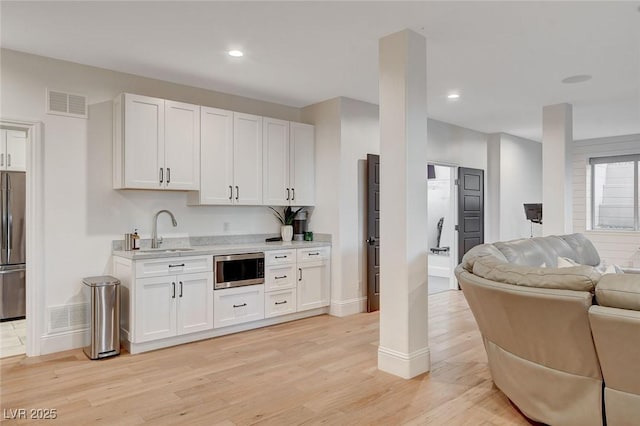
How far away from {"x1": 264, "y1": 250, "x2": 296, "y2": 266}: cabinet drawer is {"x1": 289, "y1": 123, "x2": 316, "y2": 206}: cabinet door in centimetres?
70

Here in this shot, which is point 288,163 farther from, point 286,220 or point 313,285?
point 313,285

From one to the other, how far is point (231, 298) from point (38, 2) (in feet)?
9.58

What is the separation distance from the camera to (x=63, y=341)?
3826mm

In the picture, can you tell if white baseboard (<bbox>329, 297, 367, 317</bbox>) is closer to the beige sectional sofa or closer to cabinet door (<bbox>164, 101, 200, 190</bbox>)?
cabinet door (<bbox>164, 101, 200, 190</bbox>)

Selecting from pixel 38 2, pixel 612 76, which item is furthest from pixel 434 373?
pixel 38 2

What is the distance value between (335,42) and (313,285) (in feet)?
9.17

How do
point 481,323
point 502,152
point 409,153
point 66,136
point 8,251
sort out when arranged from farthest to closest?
1. point 502,152
2. point 8,251
3. point 66,136
4. point 409,153
5. point 481,323

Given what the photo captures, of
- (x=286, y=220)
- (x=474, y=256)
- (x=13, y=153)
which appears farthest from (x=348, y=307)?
(x=13, y=153)

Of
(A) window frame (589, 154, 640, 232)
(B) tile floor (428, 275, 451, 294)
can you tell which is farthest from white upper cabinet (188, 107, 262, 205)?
(A) window frame (589, 154, 640, 232)

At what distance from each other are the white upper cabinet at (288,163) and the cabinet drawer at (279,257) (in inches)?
25.1

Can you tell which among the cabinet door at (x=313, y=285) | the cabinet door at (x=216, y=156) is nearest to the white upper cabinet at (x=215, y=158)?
the cabinet door at (x=216, y=156)

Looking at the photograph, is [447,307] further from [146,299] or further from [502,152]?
[146,299]

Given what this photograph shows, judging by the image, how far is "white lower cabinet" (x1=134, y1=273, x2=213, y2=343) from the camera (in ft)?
12.4

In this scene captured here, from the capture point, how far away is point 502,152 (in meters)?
7.45
